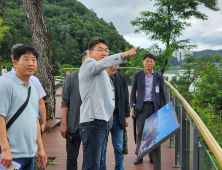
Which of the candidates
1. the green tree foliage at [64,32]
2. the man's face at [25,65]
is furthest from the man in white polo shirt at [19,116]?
the green tree foliage at [64,32]

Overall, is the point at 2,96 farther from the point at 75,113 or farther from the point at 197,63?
the point at 197,63

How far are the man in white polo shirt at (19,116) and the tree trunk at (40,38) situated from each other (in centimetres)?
435

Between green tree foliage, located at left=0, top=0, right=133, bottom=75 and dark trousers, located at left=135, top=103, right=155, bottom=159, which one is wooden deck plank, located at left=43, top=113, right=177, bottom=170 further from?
green tree foliage, located at left=0, top=0, right=133, bottom=75

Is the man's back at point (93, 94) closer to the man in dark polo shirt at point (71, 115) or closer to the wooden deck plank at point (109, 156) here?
the man in dark polo shirt at point (71, 115)

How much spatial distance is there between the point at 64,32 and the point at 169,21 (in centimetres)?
3851

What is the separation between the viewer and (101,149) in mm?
2271

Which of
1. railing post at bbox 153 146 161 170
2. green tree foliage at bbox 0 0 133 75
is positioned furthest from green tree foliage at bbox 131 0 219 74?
railing post at bbox 153 146 161 170

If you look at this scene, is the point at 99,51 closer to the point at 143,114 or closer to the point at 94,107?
the point at 94,107

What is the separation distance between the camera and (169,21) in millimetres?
32906

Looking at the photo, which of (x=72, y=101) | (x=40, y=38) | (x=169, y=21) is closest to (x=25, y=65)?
(x=72, y=101)

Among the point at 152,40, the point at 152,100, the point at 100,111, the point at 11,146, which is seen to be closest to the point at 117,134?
the point at 152,100

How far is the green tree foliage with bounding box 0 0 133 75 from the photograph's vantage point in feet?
205

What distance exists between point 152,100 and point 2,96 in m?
2.46

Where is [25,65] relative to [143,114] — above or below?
above
